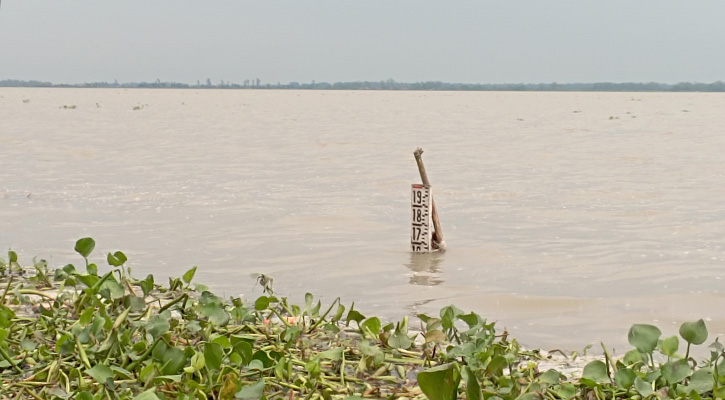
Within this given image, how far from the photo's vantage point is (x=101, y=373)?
3234mm

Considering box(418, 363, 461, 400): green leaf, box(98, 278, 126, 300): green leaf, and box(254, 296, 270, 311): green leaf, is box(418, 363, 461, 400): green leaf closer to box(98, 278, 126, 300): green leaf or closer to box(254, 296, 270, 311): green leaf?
box(254, 296, 270, 311): green leaf

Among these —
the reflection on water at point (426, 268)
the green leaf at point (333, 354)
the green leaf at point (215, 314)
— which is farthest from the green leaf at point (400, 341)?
the reflection on water at point (426, 268)

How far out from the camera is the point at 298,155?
65.5ft

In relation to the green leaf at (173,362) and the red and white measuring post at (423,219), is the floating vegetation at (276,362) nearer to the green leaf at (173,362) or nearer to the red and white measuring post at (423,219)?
the green leaf at (173,362)

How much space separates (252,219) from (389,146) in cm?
1293

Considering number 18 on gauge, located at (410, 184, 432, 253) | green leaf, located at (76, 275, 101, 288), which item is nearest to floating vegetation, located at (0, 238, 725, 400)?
green leaf, located at (76, 275, 101, 288)

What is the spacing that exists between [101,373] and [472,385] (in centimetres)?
151

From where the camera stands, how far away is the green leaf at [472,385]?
8.36 feet

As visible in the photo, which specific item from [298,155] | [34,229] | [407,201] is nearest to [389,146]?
[298,155]

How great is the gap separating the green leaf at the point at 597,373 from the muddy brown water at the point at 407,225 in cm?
190

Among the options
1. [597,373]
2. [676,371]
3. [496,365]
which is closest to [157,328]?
[496,365]

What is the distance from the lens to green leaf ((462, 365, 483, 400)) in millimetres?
2547

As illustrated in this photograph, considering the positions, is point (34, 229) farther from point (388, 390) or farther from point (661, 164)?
point (661, 164)

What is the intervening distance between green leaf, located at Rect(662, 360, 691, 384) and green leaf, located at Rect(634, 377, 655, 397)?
0.13m
